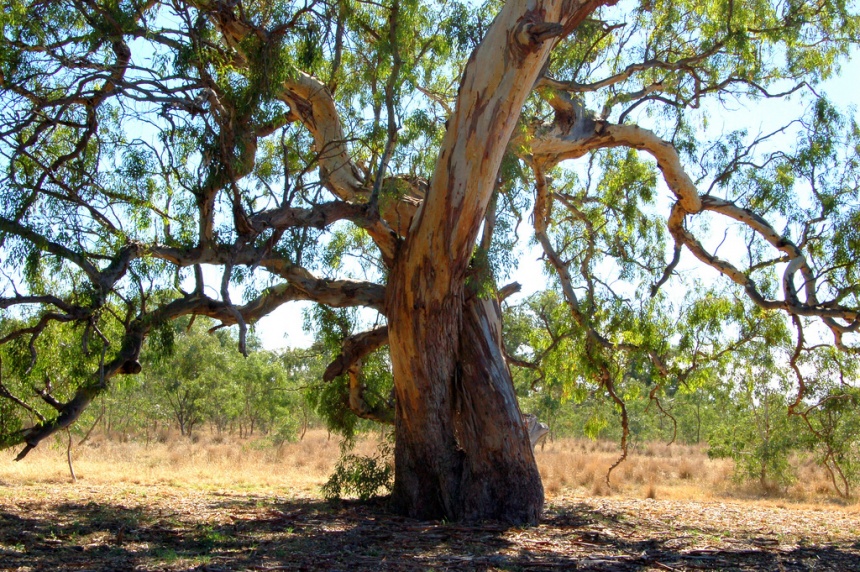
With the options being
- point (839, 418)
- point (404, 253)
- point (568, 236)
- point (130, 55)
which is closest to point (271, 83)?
point (130, 55)

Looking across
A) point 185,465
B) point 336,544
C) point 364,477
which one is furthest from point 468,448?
point 185,465

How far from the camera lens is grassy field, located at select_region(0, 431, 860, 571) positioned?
5.82m

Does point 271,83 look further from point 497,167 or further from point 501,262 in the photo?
point 501,262

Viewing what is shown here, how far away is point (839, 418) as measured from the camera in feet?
50.2

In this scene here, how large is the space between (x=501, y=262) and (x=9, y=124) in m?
4.74

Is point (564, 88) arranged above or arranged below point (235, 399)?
above

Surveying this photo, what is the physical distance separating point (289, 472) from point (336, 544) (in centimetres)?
959

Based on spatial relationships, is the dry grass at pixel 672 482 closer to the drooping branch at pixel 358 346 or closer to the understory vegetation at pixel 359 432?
the understory vegetation at pixel 359 432

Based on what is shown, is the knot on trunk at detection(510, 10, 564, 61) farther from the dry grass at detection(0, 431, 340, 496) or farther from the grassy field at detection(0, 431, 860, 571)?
the dry grass at detection(0, 431, 340, 496)

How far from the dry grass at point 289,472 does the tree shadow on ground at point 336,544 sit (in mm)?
3109

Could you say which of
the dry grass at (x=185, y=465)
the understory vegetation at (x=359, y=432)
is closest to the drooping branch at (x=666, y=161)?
the understory vegetation at (x=359, y=432)

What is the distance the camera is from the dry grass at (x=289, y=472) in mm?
12516

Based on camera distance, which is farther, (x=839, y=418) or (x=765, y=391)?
(x=765, y=391)

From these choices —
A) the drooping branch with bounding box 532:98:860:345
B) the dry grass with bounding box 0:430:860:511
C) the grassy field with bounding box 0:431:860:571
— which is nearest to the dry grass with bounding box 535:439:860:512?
the dry grass with bounding box 0:430:860:511
